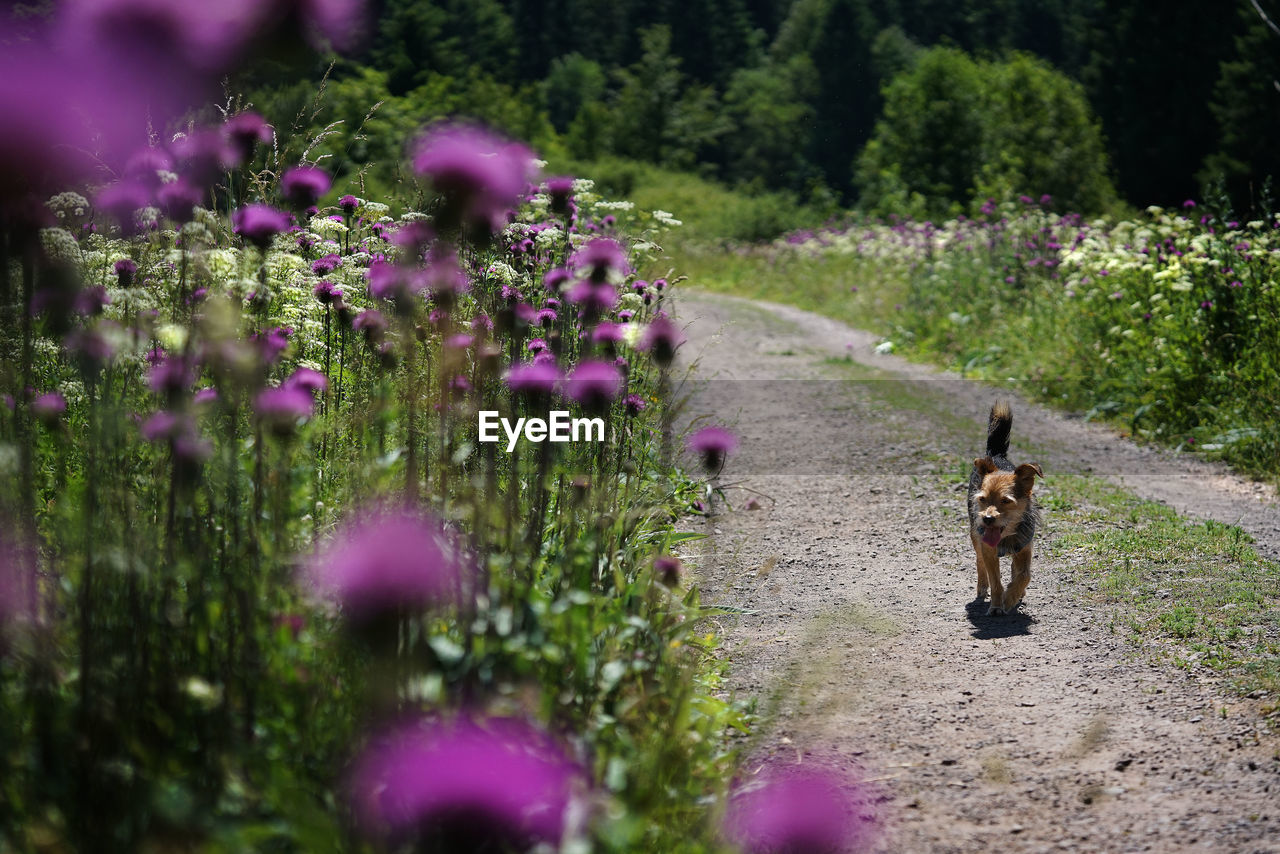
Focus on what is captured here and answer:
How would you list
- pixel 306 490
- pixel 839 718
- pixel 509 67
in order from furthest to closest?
pixel 509 67 < pixel 839 718 < pixel 306 490

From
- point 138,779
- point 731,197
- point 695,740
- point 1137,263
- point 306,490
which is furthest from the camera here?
point 731,197

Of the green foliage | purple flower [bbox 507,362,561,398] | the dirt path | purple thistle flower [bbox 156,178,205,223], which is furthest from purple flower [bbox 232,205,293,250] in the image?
the green foliage

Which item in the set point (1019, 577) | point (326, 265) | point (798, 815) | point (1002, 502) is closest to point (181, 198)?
point (326, 265)

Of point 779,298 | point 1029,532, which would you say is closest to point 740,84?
point 779,298

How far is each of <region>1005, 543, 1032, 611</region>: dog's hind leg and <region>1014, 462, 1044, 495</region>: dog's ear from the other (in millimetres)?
230

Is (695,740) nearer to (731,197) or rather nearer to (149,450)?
(149,450)

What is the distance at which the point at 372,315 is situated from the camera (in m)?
3.45

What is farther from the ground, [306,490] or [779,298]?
[306,490]

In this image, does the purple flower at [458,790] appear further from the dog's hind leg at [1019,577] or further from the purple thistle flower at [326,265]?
the dog's hind leg at [1019,577]

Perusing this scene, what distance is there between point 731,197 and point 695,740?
109 ft

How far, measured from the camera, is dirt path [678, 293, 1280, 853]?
285 centimetres

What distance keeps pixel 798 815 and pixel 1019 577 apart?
2.83 m

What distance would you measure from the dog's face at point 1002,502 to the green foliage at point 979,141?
66.9 ft

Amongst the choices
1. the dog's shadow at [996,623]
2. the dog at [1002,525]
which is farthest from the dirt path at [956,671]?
the dog at [1002,525]
